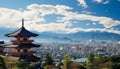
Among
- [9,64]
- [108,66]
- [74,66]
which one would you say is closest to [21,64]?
[9,64]

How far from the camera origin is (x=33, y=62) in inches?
2557

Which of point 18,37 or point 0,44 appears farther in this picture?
point 0,44

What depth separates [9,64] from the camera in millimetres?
56531

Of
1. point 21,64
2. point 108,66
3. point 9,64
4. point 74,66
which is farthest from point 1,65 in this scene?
point 108,66

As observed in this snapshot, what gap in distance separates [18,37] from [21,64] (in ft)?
55.4

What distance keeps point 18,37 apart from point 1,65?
→ 18.8 metres

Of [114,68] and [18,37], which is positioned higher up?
[18,37]

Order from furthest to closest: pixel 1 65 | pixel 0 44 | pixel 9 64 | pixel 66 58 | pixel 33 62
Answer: pixel 0 44
pixel 33 62
pixel 66 58
pixel 9 64
pixel 1 65

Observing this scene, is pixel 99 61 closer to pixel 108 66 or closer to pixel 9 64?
pixel 108 66

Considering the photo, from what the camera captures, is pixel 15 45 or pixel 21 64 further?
pixel 15 45

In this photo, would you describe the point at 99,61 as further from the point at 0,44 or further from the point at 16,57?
the point at 0,44

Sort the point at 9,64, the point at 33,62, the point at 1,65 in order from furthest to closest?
the point at 33,62
the point at 9,64
the point at 1,65

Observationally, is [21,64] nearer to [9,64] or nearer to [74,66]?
[9,64]

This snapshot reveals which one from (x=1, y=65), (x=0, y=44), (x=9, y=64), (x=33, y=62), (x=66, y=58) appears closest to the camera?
(x=1, y=65)
